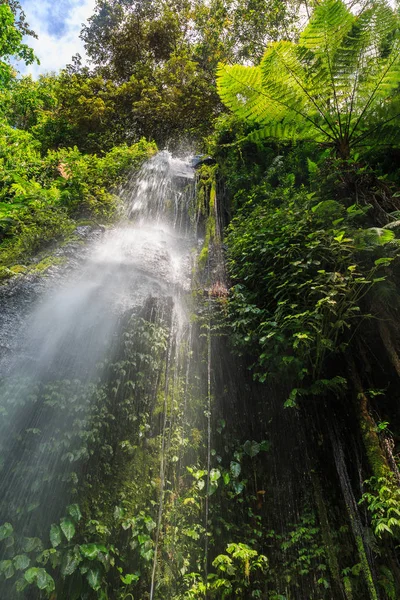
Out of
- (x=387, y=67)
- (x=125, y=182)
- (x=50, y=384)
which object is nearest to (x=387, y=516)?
(x=50, y=384)

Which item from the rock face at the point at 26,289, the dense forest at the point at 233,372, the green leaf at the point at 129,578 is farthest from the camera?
the rock face at the point at 26,289

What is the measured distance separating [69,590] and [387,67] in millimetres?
6517

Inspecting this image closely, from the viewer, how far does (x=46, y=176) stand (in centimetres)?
754

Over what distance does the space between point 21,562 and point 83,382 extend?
1570 mm

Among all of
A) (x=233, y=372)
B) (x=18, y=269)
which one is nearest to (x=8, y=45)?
(x=18, y=269)

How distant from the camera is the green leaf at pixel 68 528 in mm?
2787

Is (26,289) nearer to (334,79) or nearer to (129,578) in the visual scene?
(129,578)

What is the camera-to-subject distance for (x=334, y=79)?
4602 mm

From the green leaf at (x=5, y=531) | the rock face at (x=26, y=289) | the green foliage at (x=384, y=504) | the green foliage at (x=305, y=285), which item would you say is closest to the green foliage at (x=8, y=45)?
the rock face at (x=26, y=289)

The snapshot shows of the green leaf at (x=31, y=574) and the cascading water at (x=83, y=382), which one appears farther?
the cascading water at (x=83, y=382)

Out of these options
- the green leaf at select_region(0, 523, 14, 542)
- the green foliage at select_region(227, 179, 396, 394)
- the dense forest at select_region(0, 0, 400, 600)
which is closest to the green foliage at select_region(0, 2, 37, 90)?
the dense forest at select_region(0, 0, 400, 600)

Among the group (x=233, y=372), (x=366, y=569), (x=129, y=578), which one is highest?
(x=233, y=372)

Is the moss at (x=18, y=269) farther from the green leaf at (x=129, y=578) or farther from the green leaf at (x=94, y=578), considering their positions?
the green leaf at (x=129, y=578)

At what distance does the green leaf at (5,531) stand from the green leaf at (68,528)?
380mm
